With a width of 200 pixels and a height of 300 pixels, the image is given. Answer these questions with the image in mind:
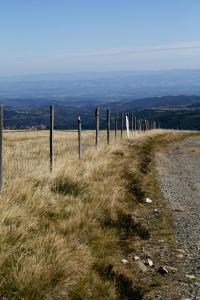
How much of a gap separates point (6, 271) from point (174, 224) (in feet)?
15.4

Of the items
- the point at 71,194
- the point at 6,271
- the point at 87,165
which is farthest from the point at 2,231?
the point at 87,165

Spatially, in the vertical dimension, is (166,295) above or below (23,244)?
below

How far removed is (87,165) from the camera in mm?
14617

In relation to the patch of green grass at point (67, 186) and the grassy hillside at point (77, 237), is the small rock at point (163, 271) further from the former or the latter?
the patch of green grass at point (67, 186)

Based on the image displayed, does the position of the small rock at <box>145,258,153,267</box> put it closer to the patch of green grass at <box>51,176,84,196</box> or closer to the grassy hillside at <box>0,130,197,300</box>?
the grassy hillside at <box>0,130,197,300</box>

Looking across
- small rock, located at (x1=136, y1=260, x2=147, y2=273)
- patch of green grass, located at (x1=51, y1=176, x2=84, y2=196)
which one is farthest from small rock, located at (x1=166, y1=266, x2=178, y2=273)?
patch of green grass, located at (x1=51, y1=176, x2=84, y2=196)

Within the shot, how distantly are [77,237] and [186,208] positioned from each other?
4511 millimetres

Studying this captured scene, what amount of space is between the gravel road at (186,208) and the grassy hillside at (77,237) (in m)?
0.21

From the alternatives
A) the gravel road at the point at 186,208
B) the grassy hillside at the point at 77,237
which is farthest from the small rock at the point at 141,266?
the gravel road at the point at 186,208

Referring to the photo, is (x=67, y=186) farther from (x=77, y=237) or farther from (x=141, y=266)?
(x=141, y=266)

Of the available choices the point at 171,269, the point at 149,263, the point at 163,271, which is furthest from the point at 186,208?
the point at 163,271

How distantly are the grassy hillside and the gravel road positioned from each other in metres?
0.21

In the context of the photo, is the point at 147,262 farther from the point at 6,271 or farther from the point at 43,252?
the point at 6,271

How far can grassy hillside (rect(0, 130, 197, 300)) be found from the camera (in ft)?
18.8
